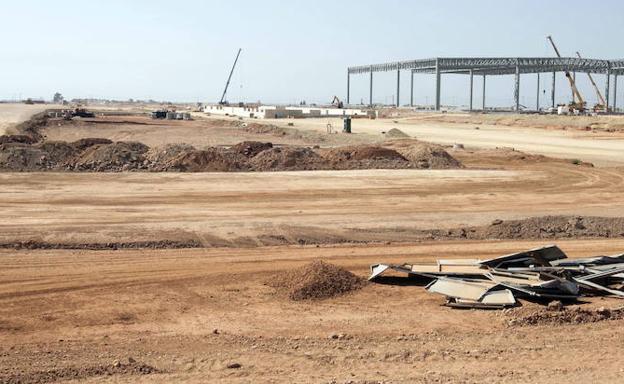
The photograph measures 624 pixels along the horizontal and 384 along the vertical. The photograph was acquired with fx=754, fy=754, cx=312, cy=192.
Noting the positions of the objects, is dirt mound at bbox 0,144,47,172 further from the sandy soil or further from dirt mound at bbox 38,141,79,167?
the sandy soil

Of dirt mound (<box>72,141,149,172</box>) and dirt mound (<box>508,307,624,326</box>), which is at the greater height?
dirt mound (<box>72,141,149,172</box>)

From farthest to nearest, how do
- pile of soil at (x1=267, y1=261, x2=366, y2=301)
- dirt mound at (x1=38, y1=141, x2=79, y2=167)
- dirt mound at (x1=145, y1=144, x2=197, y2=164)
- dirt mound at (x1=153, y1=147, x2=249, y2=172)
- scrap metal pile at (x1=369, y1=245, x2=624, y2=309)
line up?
dirt mound at (x1=145, y1=144, x2=197, y2=164) < dirt mound at (x1=38, y1=141, x2=79, y2=167) < dirt mound at (x1=153, y1=147, x2=249, y2=172) < pile of soil at (x1=267, y1=261, x2=366, y2=301) < scrap metal pile at (x1=369, y1=245, x2=624, y2=309)

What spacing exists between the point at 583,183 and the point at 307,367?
21.7m

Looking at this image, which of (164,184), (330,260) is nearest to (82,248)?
(330,260)

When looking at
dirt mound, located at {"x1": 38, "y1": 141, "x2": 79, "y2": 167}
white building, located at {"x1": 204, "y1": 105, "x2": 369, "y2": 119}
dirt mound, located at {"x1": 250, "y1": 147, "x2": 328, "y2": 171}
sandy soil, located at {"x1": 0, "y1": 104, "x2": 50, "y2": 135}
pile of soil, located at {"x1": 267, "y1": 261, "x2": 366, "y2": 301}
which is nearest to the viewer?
pile of soil, located at {"x1": 267, "y1": 261, "x2": 366, "y2": 301}

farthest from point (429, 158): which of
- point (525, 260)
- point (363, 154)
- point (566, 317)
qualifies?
point (566, 317)

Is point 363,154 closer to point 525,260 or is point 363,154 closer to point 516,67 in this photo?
point 525,260

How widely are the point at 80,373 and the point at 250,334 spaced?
7.14 ft

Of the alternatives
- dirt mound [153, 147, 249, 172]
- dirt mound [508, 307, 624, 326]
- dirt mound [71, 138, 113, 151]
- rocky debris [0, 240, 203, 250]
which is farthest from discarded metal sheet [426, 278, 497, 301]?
dirt mound [71, 138, 113, 151]

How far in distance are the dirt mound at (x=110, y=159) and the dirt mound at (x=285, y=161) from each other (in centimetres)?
465

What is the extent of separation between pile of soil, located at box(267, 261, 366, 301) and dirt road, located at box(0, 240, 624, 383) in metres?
0.23

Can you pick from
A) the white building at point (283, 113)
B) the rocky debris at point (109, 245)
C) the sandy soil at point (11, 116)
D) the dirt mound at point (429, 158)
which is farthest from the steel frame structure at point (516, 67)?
the rocky debris at point (109, 245)

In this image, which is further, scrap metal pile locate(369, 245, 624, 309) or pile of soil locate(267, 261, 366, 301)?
pile of soil locate(267, 261, 366, 301)

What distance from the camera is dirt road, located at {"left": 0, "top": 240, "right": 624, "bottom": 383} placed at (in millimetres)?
7539
